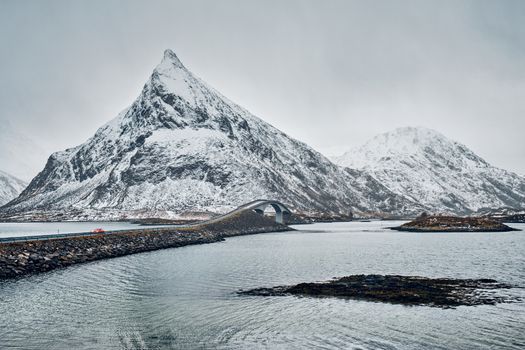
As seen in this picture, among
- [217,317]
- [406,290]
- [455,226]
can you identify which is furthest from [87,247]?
[455,226]

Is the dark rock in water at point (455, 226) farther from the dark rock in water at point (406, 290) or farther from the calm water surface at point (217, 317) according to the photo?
the dark rock in water at point (406, 290)

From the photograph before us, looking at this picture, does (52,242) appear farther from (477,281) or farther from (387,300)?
(477,281)

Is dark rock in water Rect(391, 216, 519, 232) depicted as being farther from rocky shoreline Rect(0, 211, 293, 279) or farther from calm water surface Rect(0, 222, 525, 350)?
calm water surface Rect(0, 222, 525, 350)

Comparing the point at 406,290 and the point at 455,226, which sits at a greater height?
the point at 455,226

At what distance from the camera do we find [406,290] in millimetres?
43250

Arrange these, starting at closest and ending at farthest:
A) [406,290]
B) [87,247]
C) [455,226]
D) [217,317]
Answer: [217,317], [406,290], [87,247], [455,226]

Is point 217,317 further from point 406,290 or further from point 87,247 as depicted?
point 87,247

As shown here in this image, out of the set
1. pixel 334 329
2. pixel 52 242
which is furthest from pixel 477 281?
pixel 52 242

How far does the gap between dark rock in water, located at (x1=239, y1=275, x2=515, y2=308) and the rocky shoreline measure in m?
31.9

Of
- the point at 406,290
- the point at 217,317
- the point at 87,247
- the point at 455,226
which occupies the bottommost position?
the point at 217,317

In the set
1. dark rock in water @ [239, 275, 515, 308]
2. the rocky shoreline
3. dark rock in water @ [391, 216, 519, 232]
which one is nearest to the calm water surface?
dark rock in water @ [239, 275, 515, 308]

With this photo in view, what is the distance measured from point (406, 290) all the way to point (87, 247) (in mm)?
55315

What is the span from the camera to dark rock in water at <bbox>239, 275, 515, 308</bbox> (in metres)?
39.2

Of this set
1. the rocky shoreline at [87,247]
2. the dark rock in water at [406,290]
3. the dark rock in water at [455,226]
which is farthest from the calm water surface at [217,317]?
the dark rock in water at [455,226]
